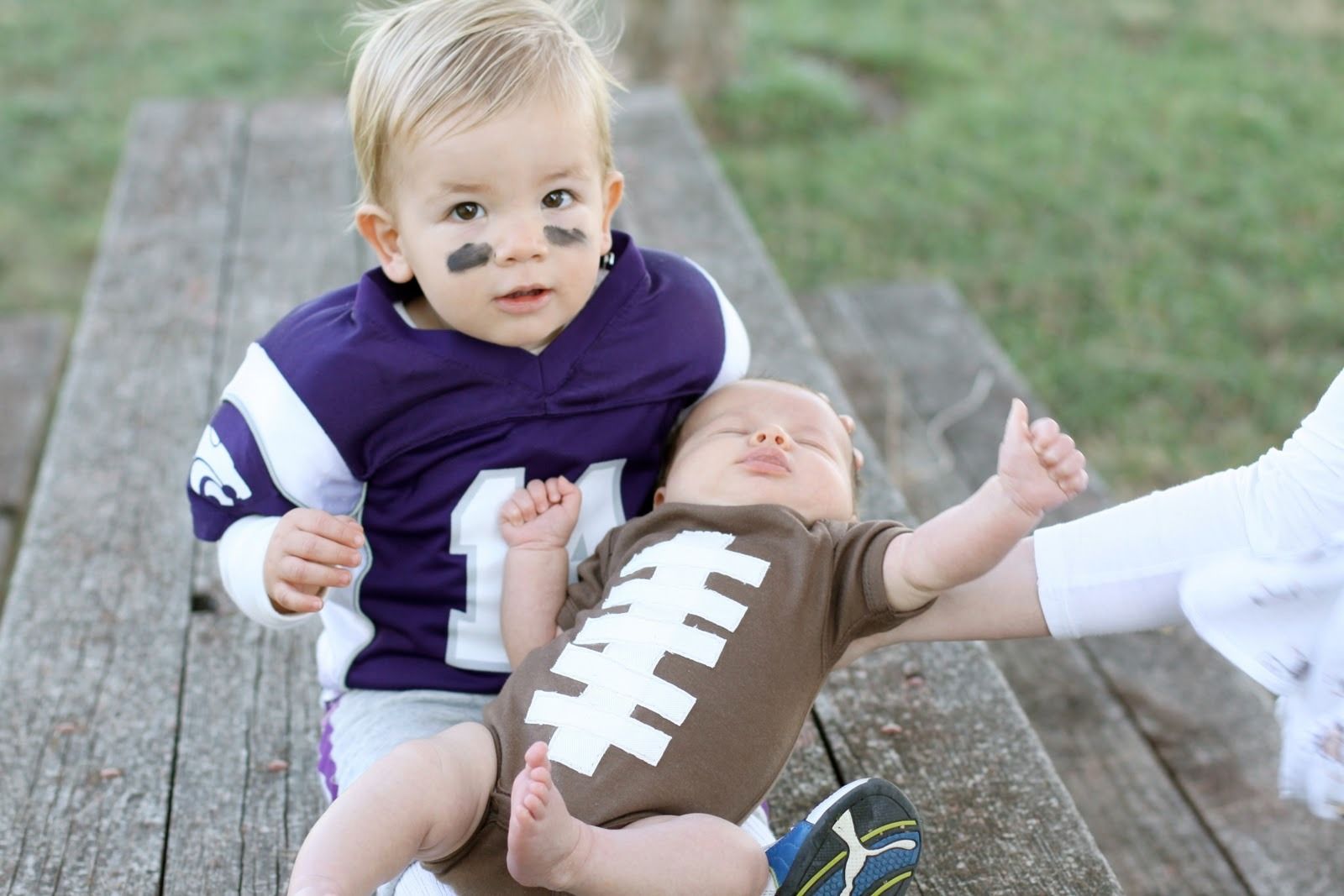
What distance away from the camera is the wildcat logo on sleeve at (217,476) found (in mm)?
1824

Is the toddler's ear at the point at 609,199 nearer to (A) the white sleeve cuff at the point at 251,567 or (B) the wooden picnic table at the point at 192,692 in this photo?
(A) the white sleeve cuff at the point at 251,567

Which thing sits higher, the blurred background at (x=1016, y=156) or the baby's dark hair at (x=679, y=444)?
the baby's dark hair at (x=679, y=444)

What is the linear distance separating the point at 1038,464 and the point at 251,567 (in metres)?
0.92

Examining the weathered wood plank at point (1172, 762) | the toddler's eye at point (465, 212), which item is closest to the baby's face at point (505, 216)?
the toddler's eye at point (465, 212)

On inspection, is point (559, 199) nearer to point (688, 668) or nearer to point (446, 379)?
point (446, 379)

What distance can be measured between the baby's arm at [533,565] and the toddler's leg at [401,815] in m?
0.24

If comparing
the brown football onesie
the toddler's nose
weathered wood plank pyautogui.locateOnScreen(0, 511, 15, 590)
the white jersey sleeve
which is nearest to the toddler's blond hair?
the toddler's nose

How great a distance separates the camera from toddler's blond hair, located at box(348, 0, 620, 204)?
175cm

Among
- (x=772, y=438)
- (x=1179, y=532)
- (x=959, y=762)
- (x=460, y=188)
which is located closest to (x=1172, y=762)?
(x=959, y=762)

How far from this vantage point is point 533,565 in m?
1.90

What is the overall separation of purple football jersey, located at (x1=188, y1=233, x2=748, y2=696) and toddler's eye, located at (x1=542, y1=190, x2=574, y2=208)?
0.18m

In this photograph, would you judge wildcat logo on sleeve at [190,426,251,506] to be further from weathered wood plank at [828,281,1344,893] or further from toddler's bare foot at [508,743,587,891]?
weathered wood plank at [828,281,1344,893]

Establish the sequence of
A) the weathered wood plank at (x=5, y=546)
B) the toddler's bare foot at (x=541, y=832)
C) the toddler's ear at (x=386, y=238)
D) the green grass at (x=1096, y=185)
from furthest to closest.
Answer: the green grass at (x=1096, y=185), the weathered wood plank at (x=5, y=546), the toddler's ear at (x=386, y=238), the toddler's bare foot at (x=541, y=832)

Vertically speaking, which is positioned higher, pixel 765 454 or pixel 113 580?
pixel 765 454
